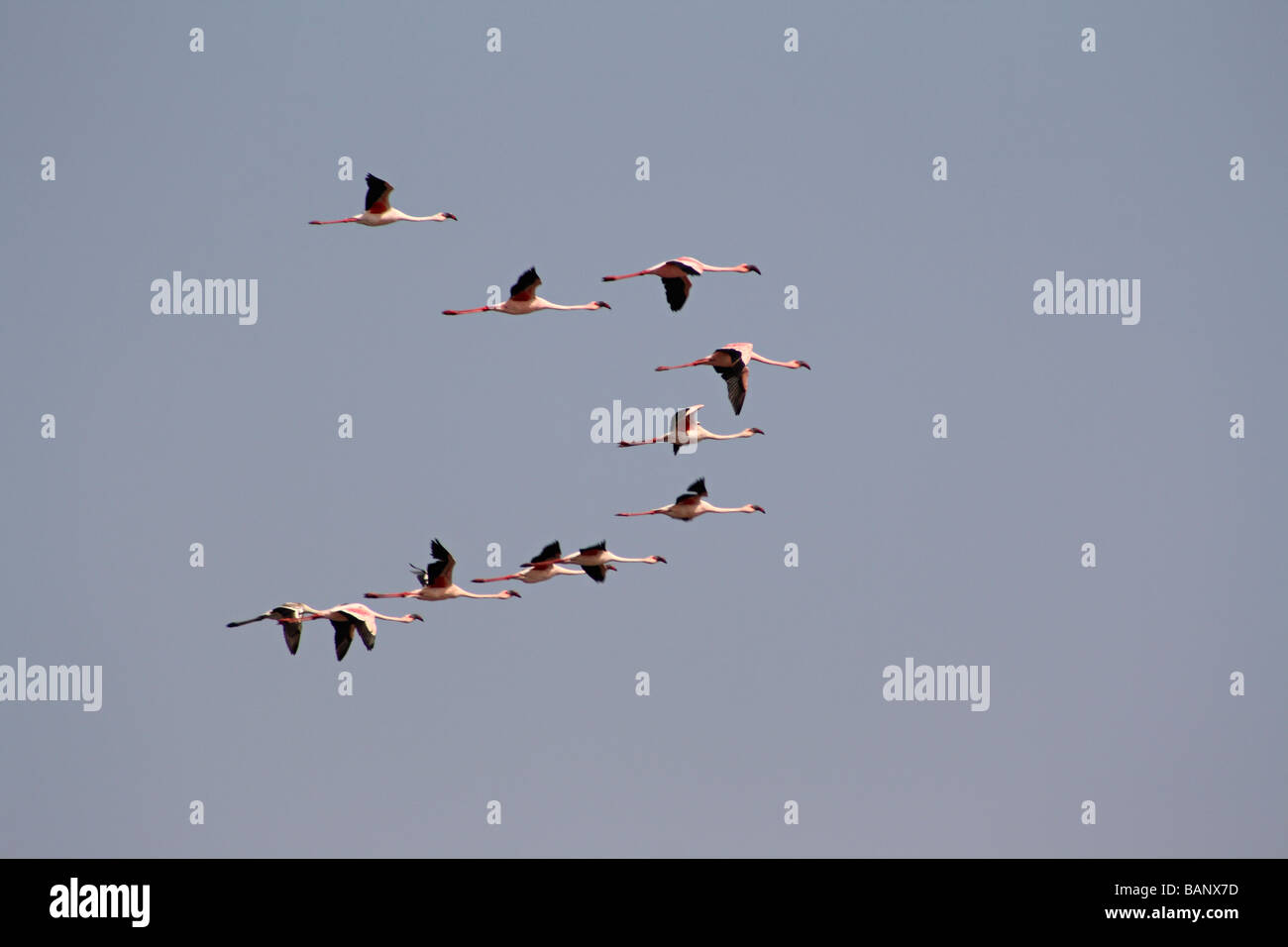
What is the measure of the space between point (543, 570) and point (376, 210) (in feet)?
23.1

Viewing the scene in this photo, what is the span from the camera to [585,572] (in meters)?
44.3

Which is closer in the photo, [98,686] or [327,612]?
[327,612]

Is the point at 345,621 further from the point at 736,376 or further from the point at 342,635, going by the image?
the point at 736,376

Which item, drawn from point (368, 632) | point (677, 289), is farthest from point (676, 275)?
point (368, 632)

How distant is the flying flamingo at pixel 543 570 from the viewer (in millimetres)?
42844

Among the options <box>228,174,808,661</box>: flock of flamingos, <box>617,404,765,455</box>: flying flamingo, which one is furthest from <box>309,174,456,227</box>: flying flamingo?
<box>617,404,765,455</box>: flying flamingo

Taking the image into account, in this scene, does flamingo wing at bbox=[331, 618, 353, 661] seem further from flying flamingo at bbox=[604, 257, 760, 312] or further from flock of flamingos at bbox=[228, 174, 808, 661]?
flying flamingo at bbox=[604, 257, 760, 312]

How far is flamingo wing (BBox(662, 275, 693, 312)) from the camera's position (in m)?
41.2

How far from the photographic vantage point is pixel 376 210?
42406 mm
